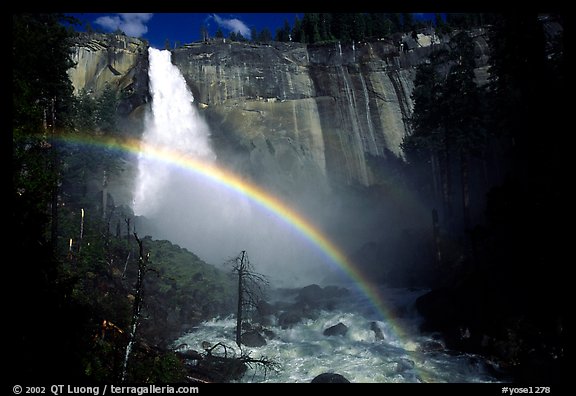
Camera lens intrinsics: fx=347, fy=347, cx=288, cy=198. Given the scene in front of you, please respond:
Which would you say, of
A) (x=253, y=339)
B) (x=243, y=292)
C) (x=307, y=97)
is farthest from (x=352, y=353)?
(x=307, y=97)

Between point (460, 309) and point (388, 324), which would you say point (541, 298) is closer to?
point (460, 309)

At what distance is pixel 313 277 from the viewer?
46531 millimetres

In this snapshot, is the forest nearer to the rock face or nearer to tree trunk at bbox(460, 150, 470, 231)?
tree trunk at bbox(460, 150, 470, 231)

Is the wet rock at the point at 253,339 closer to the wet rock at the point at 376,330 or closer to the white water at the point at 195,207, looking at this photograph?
the wet rock at the point at 376,330

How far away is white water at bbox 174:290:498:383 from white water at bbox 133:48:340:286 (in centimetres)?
2345

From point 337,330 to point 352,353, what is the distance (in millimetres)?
3471

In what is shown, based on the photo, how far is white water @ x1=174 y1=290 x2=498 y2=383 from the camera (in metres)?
16.5

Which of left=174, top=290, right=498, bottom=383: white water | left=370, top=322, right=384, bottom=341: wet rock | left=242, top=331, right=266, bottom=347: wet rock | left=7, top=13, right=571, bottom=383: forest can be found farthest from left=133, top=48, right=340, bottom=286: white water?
left=242, top=331, right=266, bottom=347: wet rock

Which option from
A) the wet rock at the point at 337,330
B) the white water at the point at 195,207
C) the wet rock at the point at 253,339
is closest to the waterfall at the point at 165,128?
the white water at the point at 195,207

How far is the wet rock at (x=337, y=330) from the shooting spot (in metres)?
22.8

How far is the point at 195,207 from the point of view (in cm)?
5772

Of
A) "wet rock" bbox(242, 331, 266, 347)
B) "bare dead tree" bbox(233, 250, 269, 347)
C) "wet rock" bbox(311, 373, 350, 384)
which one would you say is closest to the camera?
"wet rock" bbox(311, 373, 350, 384)

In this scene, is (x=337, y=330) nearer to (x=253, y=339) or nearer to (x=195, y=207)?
(x=253, y=339)

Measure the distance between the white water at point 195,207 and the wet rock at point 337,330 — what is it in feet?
79.2
